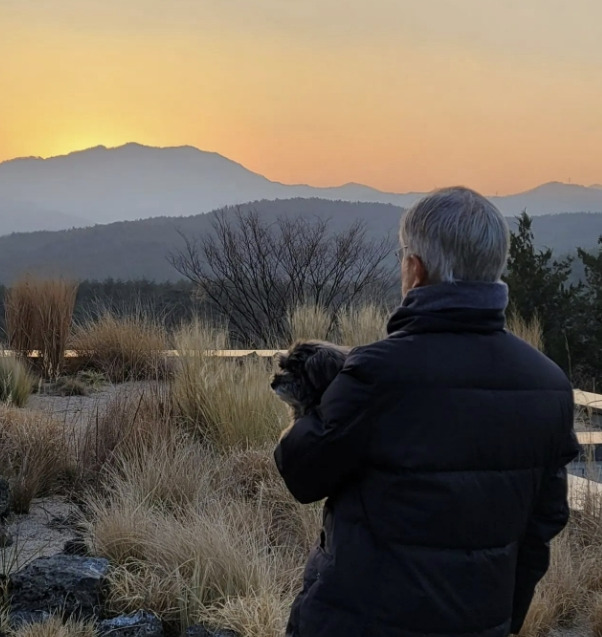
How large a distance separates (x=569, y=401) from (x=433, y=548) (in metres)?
0.43

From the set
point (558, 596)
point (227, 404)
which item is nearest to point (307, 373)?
point (558, 596)

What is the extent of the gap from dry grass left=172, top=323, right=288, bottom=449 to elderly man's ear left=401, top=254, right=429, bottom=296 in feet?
13.8

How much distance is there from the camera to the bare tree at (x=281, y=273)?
14422mm

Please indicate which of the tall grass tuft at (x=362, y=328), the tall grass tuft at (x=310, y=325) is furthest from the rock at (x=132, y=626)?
the tall grass tuft at (x=310, y=325)

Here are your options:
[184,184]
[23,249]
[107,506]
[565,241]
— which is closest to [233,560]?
[107,506]

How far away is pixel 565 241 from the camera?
64.9 metres

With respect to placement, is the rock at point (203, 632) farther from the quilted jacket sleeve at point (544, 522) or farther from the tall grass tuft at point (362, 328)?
the tall grass tuft at point (362, 328)

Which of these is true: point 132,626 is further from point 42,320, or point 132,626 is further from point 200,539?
point 42,320

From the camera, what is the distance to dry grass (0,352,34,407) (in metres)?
7.39

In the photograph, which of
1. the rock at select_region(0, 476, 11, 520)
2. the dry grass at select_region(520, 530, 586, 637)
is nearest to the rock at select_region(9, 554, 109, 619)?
the rock at select_region(0, 476, 11, 520)

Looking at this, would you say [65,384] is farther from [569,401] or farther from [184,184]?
[184,184]

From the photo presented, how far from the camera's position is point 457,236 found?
1.66m

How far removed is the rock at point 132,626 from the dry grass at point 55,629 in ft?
0.15

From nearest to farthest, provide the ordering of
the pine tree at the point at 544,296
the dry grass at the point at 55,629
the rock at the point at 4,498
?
1. the dry grass at the point at 55,629
2. the rock at the point at 4,498
3. the pine tree at the point at 544,296
